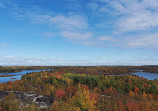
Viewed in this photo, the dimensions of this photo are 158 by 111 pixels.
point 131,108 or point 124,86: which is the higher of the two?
point 131,108

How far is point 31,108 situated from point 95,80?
58955 mm

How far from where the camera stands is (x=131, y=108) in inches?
596

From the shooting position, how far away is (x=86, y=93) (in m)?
11.9

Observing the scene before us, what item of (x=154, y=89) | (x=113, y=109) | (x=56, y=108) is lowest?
(x=154, y=89)

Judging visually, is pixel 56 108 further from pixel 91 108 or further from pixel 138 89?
pixel 138 89

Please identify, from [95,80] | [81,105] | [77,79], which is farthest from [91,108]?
[77,79]

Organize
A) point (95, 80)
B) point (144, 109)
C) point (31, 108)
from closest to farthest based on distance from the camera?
1. point (31, 108)
2. point (144, 109)
3. point (95, 80)

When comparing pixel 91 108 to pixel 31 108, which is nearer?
pixel 31 108

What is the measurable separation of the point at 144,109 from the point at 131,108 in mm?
1398

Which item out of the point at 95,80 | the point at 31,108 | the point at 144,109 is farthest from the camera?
the point at 95,80

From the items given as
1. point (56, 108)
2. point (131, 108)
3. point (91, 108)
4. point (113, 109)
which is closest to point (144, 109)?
point (131, 108)

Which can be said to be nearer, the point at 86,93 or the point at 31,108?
the point at 31,108

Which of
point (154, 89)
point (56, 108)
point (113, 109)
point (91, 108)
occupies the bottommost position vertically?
point (154, 89)

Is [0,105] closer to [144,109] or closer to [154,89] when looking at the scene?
[144,109]
